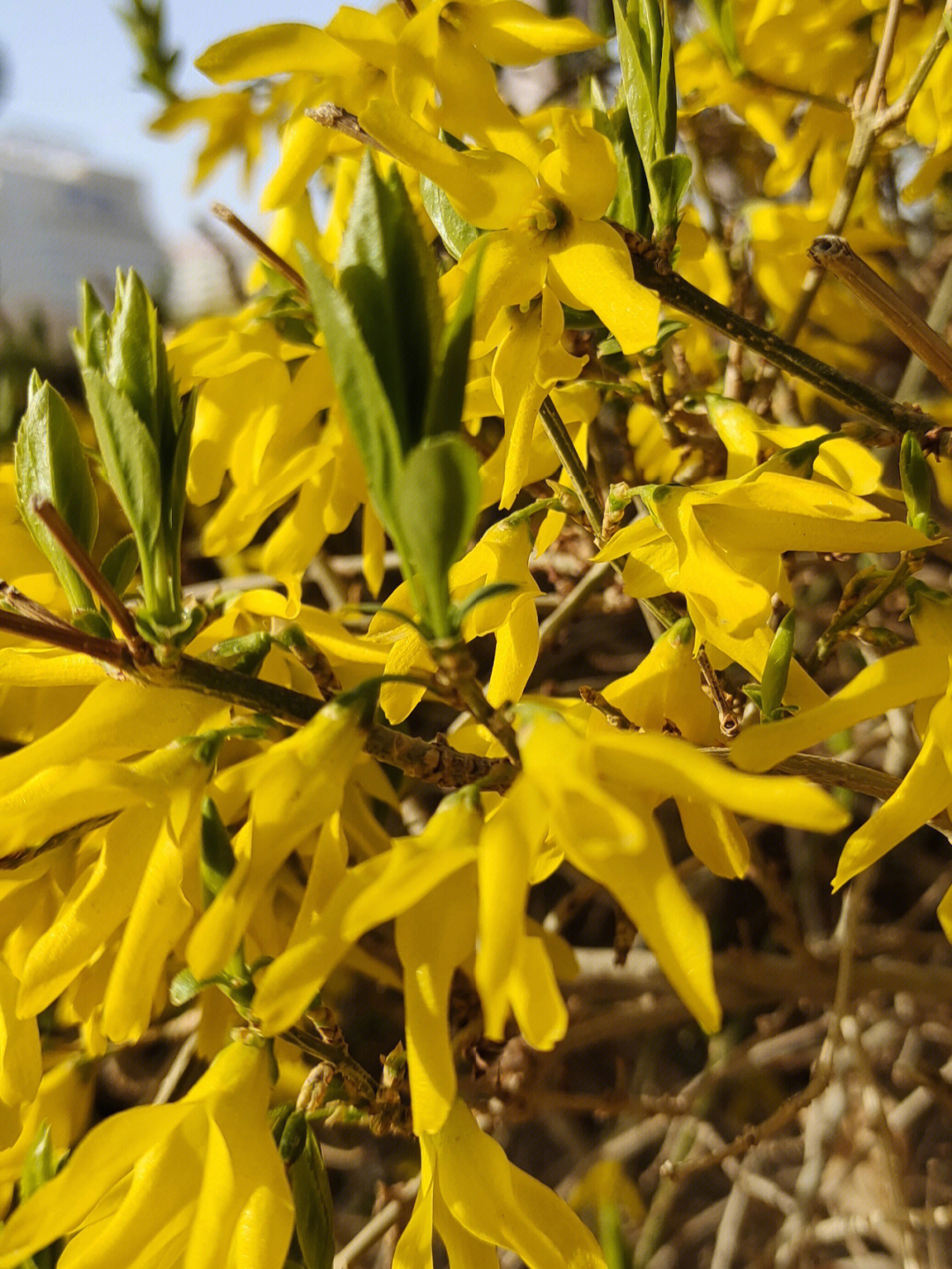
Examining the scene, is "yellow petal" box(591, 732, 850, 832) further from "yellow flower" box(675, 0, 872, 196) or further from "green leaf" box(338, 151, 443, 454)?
"yellow flower" box(675, 0, 872, 196)

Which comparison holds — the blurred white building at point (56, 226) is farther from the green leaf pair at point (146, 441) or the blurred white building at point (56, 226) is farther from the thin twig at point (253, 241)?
the green leaf pair at point (146, 441)

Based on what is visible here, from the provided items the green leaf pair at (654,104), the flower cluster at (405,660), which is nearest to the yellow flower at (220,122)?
the flower cluster at (405,660)

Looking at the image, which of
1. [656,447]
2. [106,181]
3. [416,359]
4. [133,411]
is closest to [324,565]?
[656,447]

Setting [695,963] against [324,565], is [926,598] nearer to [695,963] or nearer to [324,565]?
[695,963]

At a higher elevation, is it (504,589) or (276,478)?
(504,589)

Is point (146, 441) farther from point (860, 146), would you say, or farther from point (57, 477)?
point (860, 146)

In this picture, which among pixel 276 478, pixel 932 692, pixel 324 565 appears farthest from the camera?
pixel 324 565
